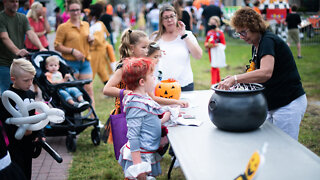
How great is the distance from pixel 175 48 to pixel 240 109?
2.03 meters

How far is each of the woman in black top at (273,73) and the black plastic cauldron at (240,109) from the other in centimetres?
31

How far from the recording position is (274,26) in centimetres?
1565

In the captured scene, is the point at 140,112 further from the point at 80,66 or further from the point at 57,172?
the point at 80,66

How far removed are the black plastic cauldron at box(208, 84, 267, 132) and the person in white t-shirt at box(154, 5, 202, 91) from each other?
180 centimetres

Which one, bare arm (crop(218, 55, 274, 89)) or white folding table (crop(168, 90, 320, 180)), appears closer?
white folding table (crop(168, 90, 320, 180))

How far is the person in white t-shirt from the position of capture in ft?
13.7

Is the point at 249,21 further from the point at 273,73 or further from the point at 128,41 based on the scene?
the point at 128,41

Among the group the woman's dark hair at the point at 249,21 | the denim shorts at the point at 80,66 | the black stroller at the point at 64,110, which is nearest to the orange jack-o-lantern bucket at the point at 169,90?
the woman's dark hair at the point at 249,21

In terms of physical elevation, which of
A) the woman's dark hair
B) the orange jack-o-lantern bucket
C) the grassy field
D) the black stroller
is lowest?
the grassy field

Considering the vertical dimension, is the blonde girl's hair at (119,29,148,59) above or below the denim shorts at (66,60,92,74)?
above

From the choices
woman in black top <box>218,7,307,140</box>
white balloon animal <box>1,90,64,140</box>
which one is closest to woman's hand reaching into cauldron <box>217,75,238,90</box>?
woman in black top <box>218,7,307,140</box>

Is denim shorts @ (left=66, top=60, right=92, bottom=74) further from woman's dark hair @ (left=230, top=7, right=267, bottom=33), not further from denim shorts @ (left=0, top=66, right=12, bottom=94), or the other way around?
woman's dark hair @ (left=230, top=7, right=267, bottom=33)

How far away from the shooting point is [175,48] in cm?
422

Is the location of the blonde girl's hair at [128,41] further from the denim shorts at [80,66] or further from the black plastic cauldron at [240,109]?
the denim shorts at [80,66]
